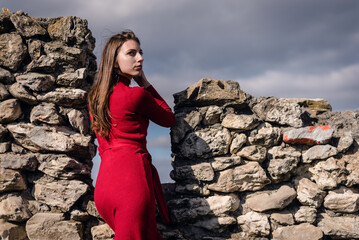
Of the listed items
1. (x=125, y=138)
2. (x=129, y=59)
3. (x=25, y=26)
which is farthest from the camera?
(x=25, y=26)

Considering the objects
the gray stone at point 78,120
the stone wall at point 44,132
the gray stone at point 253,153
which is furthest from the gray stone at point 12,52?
the gray stone at point 253,153

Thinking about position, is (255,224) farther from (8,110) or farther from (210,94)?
(8,110)

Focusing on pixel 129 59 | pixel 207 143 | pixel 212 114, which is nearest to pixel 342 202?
pixel 207 143

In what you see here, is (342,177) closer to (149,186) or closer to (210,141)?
(210,141)

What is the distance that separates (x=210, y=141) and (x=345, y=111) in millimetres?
1750

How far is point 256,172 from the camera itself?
11.9 feet

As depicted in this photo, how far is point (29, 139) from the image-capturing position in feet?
11.6

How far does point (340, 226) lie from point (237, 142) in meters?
1.41

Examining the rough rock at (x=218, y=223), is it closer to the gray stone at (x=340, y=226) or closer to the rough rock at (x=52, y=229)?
the gray stone at (x=340, y=226)

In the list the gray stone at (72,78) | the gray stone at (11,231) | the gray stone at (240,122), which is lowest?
the gray stone at (11,231)

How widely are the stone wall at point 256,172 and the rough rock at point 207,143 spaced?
0.01 metres

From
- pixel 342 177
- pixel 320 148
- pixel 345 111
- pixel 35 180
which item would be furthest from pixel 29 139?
pixel 345 111

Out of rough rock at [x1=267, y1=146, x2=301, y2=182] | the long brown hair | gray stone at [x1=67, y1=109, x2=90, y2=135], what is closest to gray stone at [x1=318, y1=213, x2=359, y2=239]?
rough rock at [x1=267, y1=146, x2=301, y2=182]

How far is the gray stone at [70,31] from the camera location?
3689 millimetres
